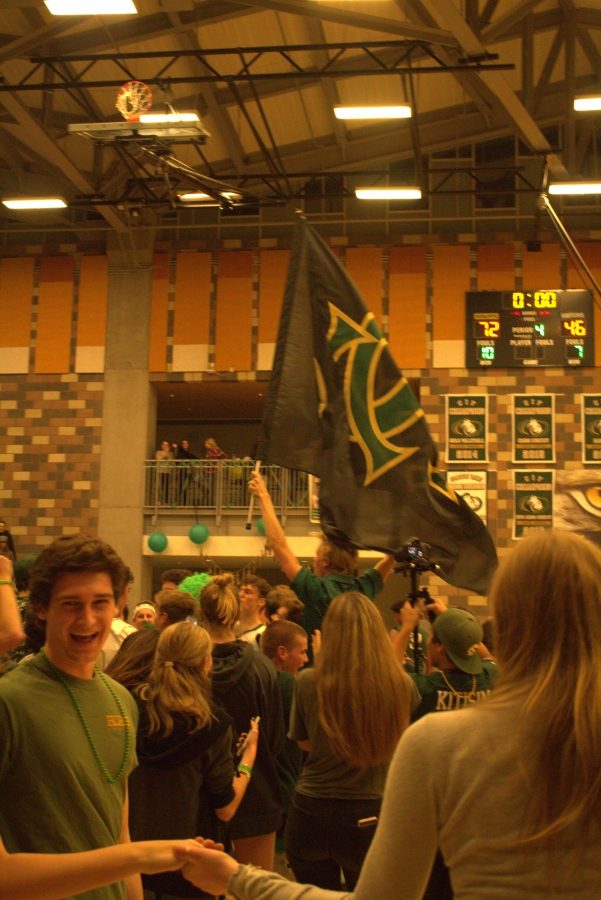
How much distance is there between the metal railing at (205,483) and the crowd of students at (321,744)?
15.0 metres

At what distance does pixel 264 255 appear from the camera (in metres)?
20.7

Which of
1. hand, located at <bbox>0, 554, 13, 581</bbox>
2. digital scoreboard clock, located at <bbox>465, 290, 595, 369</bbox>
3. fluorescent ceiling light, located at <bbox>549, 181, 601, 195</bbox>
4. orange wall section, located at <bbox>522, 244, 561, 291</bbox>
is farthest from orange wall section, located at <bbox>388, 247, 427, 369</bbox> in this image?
hand, located at <bbox>0, 554, 13, 581</bbox>

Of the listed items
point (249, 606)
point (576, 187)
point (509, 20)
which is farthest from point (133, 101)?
point (249, 606)

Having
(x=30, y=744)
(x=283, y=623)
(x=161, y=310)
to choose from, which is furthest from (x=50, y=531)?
(x=30, y=744)

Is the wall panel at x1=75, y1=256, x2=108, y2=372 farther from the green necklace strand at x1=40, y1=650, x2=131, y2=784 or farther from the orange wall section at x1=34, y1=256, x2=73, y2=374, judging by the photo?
the green necklace strand at x1=40, y1=650, x2=131, y2=784

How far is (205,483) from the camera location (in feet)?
66.1

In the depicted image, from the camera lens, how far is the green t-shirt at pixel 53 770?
2244mm

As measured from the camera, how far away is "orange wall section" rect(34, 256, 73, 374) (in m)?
20.6

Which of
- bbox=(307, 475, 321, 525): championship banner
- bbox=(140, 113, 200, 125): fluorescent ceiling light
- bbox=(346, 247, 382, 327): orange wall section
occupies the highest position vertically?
bbox=(140, 113, 200, 125): fluorescent ceiling light

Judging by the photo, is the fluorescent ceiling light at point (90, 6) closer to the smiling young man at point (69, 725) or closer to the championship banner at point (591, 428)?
the smiling young man at point (69, 725)

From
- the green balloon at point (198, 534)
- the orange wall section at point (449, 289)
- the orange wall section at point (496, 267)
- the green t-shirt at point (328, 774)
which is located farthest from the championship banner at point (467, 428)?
the green t-shirt at point (328, 774)

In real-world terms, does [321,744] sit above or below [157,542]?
below

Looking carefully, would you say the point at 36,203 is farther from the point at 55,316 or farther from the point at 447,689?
the point at 447,689

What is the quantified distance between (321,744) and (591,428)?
16.1 m
